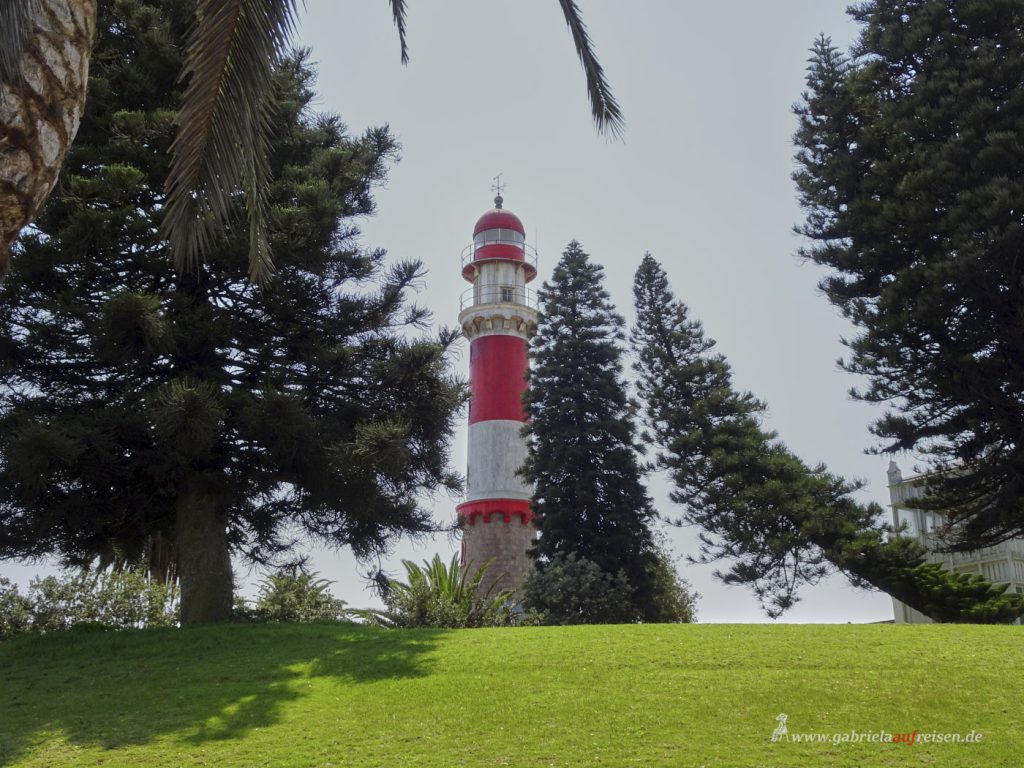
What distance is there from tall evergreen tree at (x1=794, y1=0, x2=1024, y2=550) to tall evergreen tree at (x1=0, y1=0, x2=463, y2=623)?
409 inches

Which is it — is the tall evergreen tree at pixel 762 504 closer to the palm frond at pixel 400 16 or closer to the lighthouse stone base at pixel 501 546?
the lighthouse stone base at pixel 501 546

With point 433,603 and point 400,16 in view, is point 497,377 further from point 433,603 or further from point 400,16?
point 400,16

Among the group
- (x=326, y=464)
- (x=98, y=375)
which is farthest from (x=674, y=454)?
(x=98, y=375)

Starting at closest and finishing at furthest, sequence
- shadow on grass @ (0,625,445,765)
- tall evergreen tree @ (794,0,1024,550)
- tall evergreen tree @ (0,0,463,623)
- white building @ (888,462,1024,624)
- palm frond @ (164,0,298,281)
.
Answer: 1. palm frond @ (164,0,298,281)
2. shadow on grass @ (0,625,445,765)
3. tall evergreen tree @ (0,0,463,623)
4. tall evergreen tree @ (794,0,1024,550)
5. white building @ (888,462,1024,624)

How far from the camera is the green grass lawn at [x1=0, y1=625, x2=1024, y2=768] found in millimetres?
8039

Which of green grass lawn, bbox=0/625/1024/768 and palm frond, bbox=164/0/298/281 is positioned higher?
palm frond, bbox=164/0/298/281

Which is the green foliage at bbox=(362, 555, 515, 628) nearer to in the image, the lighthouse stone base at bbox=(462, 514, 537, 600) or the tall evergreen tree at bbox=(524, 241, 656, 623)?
the tall evergreen tree at bbox=(524, 241, 656, 623)

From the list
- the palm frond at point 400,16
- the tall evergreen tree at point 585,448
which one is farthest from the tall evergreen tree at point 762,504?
the palm frond at point 400,16

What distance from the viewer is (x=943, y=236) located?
66.7 feet

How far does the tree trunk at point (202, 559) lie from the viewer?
14531mm

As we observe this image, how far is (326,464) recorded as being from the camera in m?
15.0

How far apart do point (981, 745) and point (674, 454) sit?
17276 millimetres

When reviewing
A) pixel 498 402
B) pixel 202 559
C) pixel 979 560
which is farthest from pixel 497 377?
pixel 202 559

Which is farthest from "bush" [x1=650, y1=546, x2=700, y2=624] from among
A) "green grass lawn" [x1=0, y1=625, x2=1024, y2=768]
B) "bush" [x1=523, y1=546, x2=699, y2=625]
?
"green grass lawn" [x1=0, y1=625, x2=1024, y2=768]
